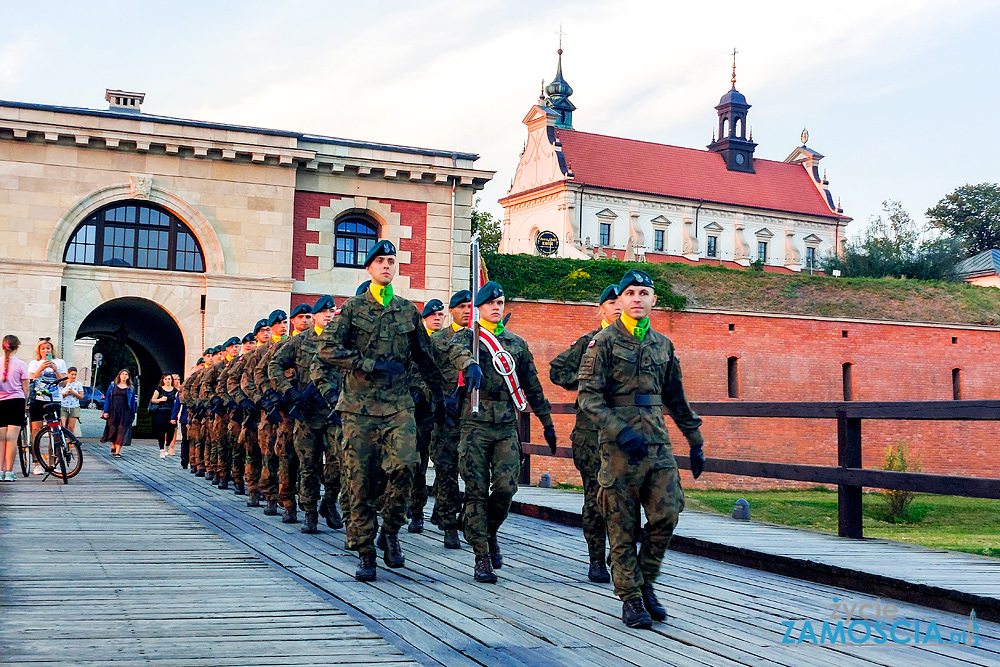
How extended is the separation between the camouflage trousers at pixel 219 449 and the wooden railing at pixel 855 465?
23.9 ft

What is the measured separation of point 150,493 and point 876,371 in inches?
1177

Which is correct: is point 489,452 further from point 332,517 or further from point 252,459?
point 252,459

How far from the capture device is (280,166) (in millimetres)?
27141

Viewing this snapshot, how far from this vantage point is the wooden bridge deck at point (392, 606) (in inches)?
198

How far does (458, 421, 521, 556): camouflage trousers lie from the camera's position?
7.72 meters

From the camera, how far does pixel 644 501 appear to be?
612 centimetres

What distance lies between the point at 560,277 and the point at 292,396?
80.1 feet

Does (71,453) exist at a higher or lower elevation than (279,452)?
lower

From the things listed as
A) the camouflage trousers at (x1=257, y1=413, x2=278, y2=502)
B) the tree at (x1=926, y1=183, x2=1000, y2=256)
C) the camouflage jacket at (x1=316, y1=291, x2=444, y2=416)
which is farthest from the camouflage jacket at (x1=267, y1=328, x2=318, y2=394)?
the tree at (x1=926, y1=183, x2=1000, y2=256)

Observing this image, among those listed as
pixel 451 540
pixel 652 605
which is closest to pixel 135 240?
pixel 451 540

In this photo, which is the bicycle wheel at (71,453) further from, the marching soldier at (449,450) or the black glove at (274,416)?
the marching soldier at (449,450)

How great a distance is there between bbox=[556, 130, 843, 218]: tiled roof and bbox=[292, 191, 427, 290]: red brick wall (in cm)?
4337

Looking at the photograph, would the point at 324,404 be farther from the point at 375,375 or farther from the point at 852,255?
the point at 852,255

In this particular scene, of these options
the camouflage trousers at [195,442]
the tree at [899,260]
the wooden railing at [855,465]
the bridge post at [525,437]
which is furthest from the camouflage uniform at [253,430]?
the tree at [899,260]
